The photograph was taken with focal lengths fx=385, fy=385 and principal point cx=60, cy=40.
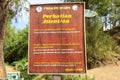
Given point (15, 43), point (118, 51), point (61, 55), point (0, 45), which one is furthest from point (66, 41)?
point (15, 43)

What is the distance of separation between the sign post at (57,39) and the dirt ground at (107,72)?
9.01 metres

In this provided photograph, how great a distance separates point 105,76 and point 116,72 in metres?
1.16

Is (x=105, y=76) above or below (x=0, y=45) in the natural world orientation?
below

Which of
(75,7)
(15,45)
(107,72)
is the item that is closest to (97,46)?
(107,72)

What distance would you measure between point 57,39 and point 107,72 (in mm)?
10711

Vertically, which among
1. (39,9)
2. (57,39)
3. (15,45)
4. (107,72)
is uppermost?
(39,9)

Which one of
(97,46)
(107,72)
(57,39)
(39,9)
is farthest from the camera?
(97,46)

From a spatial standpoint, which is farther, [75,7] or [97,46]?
[97,46]

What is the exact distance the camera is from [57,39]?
7.82m

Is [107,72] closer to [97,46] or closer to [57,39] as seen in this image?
[97,46]

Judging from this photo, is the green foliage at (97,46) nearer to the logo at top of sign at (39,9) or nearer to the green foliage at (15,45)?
the green foliage at (15,45)

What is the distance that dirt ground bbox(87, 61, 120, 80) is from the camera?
55.2 ft

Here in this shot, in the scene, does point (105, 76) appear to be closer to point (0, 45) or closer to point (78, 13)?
point (0, 45)

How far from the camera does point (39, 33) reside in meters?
7.89
